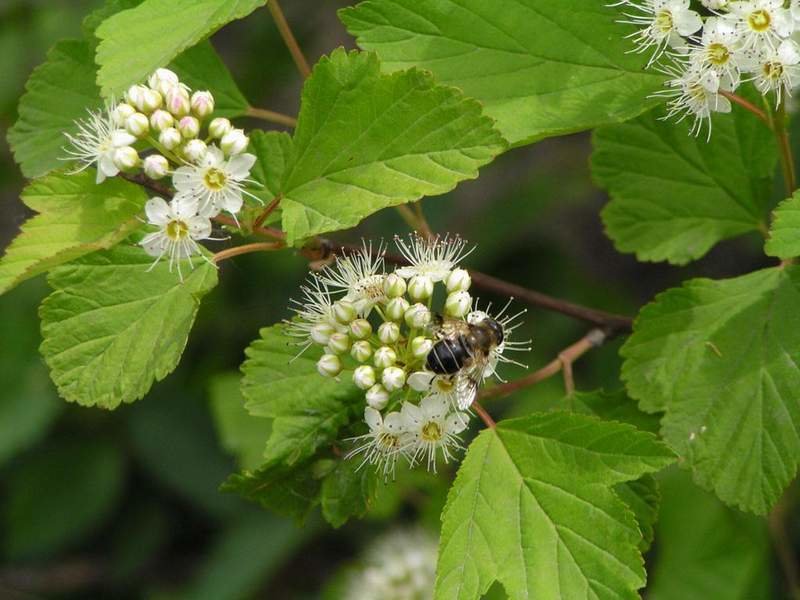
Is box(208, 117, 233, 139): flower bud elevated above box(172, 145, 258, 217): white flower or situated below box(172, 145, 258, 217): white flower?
above

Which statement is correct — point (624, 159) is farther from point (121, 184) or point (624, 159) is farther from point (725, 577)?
point (725, 577)

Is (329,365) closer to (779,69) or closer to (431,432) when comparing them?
(431,432)

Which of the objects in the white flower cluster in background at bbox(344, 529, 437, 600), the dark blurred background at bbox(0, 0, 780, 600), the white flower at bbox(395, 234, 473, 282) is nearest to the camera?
the white flower at bbox(395, 234, 473, 282)

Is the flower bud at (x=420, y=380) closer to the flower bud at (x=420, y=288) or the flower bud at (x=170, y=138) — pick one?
the flower bud at (x=420, y=288)

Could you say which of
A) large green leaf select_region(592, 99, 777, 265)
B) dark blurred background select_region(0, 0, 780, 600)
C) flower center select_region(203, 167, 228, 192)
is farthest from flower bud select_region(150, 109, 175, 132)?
dark blurred background select_region(0, 0, 780, 600)

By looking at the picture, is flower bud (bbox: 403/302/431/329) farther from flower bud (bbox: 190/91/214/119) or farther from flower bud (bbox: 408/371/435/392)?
flower bud (bbox: 190/91/214/119)

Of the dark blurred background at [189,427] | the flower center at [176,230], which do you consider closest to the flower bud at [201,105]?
the flower center at [176,230]
